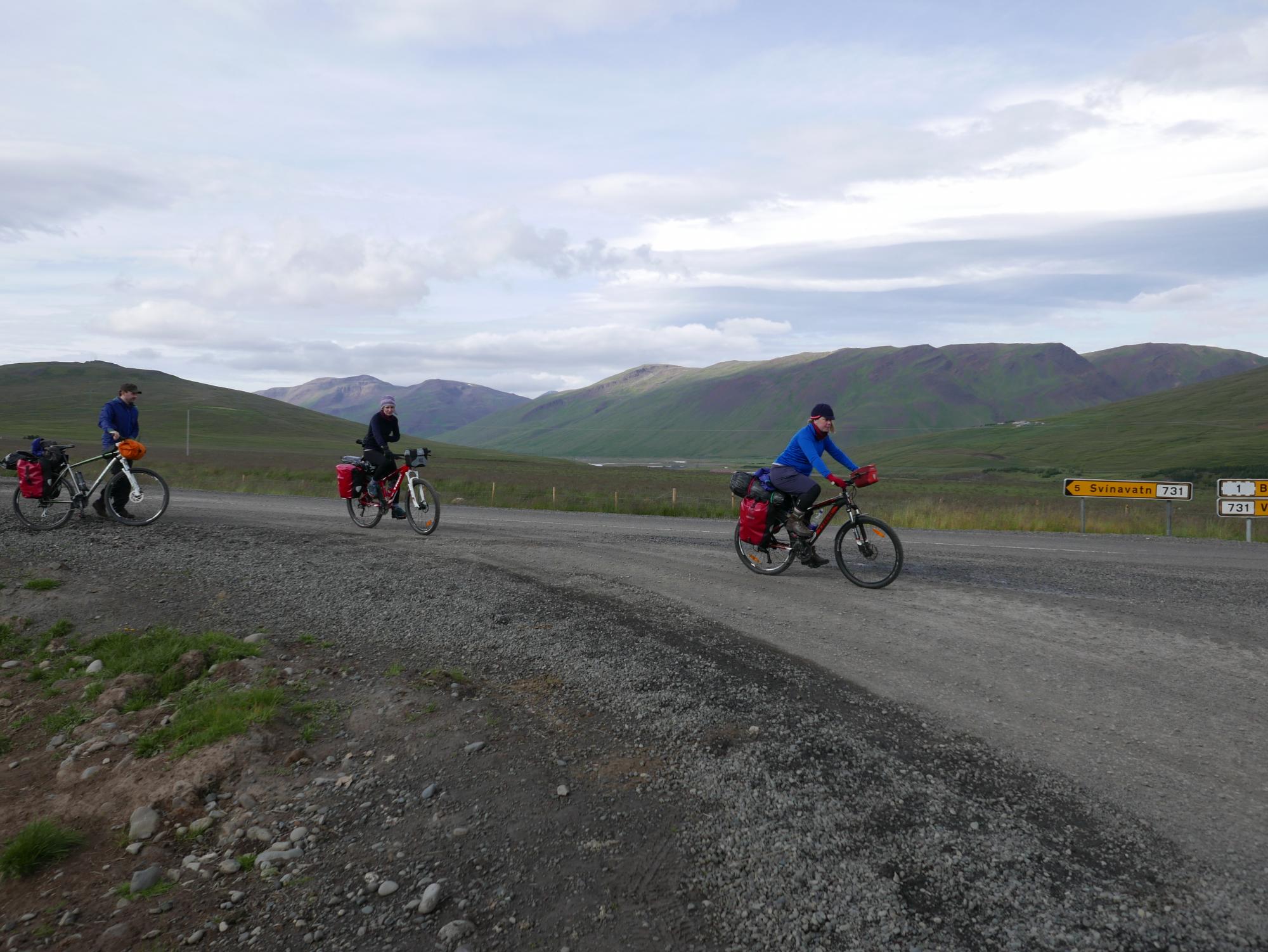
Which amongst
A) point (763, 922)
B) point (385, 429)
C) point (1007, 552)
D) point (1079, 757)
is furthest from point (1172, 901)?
point (385, 429)

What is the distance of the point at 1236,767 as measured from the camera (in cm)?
461

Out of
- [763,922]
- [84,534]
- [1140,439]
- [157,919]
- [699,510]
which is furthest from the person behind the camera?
[1140,439]

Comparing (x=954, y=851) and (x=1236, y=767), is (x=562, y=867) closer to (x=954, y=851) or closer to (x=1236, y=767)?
(x=954, y=851)

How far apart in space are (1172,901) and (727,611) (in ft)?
16.5

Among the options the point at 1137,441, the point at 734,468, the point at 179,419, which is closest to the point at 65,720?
the point at 734,468

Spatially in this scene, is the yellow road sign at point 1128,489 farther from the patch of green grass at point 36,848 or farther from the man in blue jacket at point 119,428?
the patch of green grass at point 36,848

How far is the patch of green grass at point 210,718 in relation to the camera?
5.40m

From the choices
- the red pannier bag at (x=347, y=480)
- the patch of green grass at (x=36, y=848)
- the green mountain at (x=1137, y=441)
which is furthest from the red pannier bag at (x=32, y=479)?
the green mountain at (x=1137, y=441)

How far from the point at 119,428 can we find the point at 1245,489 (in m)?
22.7

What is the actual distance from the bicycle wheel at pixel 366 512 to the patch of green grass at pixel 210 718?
27.1 feet

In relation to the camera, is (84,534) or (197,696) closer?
(197,696)

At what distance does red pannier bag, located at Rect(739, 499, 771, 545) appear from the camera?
34.2 feet

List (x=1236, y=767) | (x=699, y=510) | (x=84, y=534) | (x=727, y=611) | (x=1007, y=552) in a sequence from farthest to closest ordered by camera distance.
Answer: (x=699, y=510) < (x=1007, y=552) < (x=84, y=534) < (x=727, y=611) < (x=1236, y=767)

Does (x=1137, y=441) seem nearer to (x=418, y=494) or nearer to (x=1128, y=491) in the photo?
(x=1128, y=491)
